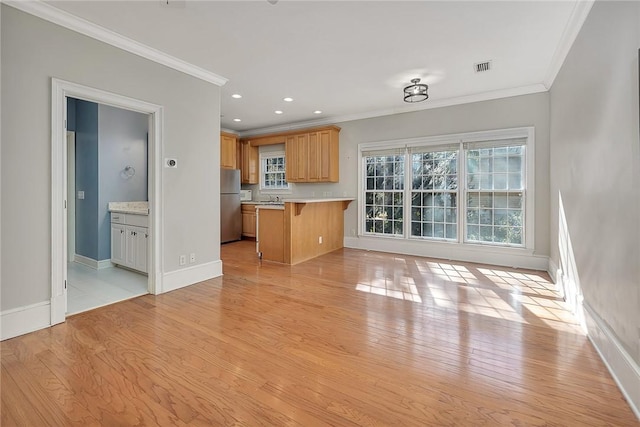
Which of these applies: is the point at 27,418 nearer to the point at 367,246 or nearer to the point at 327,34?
the point at 327,34

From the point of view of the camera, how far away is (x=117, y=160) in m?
4.74

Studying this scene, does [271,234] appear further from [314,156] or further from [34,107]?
[34,107]

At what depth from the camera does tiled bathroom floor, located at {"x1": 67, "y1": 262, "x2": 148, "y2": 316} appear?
121 inches

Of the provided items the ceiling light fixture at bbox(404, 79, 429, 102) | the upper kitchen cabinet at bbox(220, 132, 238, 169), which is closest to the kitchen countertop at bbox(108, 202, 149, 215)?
the upper kitchen cabinet at bbox(220, 132, 238, 169)

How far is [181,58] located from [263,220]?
2.63 m

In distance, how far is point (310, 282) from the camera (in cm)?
385

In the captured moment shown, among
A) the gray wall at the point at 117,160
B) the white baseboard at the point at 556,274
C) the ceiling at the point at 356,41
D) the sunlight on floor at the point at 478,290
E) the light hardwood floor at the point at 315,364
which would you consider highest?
the ceiling at the point at 356,41

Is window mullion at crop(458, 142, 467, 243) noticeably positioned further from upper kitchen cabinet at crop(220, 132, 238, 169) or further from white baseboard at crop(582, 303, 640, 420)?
upper kitchen cabinet at crop(220, 132, 238, 169)

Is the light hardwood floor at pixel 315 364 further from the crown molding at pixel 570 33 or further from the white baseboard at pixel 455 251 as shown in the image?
the crown molding at pixel 570 33

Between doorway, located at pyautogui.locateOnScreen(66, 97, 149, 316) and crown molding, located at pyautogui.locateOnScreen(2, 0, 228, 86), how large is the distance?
192 centimetres

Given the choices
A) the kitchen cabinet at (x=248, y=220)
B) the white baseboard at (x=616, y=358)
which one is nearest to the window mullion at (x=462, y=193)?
the white baseboard at (x=616, y=358)

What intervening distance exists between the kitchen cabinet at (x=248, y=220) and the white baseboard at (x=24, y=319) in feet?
15.6

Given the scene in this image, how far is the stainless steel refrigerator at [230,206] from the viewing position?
676cm

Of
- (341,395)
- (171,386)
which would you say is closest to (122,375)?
(171,386)
